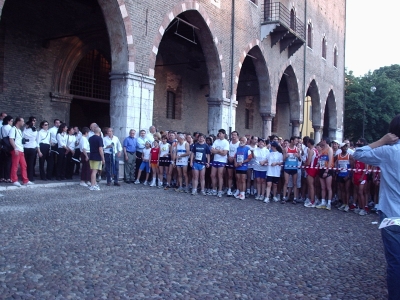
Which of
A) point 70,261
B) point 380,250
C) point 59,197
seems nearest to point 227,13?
point 59,197

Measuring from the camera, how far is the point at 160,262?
15.8 ft

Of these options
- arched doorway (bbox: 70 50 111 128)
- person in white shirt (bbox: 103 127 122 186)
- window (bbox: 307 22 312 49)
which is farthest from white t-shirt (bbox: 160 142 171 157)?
window (bbox: 307 22 312 49)

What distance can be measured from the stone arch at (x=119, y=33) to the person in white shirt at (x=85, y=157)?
2.87 meters

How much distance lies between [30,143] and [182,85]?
12.8m

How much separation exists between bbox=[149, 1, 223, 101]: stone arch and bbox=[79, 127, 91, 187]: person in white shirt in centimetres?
444

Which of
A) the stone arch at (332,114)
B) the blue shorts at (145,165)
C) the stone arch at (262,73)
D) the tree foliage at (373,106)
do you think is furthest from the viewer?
the tree foliage at (373,106)

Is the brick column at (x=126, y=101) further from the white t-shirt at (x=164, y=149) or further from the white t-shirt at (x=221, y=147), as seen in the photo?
the white t-shirt at (x=221, y=147)

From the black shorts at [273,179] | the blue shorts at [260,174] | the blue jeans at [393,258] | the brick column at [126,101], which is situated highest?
the brick column at [126,101]

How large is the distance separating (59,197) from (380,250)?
6.54 meters

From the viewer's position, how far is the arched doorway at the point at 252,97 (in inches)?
862

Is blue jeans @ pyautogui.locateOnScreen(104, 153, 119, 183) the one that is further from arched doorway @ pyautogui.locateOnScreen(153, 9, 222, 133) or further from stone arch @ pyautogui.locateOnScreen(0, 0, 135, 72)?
arched doorway @ pyautogui.locateOnScreen(153, 9, 222, 133)

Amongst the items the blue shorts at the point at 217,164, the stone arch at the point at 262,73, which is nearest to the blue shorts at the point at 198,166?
the blue shorts at the point at 217,164

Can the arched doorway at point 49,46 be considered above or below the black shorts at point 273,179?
above

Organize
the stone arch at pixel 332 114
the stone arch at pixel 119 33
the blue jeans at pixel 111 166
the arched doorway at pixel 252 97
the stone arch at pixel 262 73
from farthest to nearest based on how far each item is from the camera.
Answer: the stone arch at pixel 332 114, the arched doorway at pixel 252 97, the stone arch at pixel 262 73, the stone arch at pixel 119 33, the blue jeans at pixel 111 166
